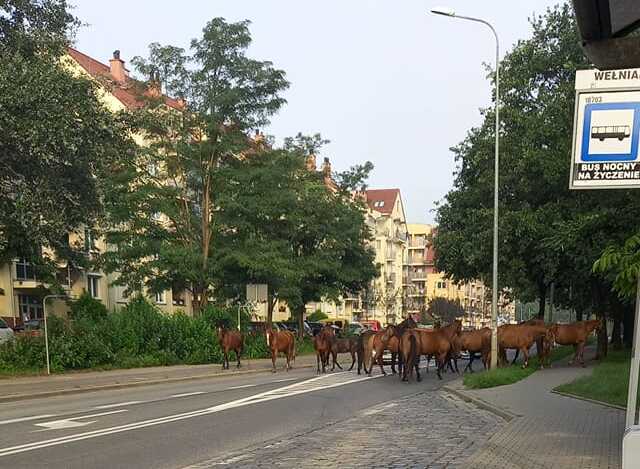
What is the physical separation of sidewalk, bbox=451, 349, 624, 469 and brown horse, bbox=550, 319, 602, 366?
9572 mm

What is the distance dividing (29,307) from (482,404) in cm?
4213

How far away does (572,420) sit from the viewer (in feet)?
39.4

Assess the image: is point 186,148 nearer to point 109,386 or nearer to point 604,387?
point 109,386

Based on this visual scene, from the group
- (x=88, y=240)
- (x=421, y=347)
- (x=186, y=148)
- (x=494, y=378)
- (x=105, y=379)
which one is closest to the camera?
(x=494, y=378)

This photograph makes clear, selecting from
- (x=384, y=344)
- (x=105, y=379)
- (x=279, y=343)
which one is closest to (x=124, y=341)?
(x=105, y=379)

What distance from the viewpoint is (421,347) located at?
24.4 metres

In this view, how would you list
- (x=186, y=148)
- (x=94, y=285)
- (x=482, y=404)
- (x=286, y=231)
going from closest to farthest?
1. (x=482, y=404)
2. (x=186, y=148)
3. (x=286, y=231)
4. (x=94, y=285)

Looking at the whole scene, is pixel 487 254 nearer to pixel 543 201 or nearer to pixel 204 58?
pixel 543 201

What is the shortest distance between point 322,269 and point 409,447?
29931 millimetres

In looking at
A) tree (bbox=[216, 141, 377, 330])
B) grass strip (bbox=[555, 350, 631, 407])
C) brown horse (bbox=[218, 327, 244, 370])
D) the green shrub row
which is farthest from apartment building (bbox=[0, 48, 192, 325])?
grass strip (bbox=[555, 350, 631, 407])

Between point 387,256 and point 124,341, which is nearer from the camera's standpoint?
point 124,341

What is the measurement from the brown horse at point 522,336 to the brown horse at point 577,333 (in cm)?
113

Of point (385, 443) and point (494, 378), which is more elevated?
point (385, 443)

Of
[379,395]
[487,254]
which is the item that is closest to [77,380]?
[379,395]
